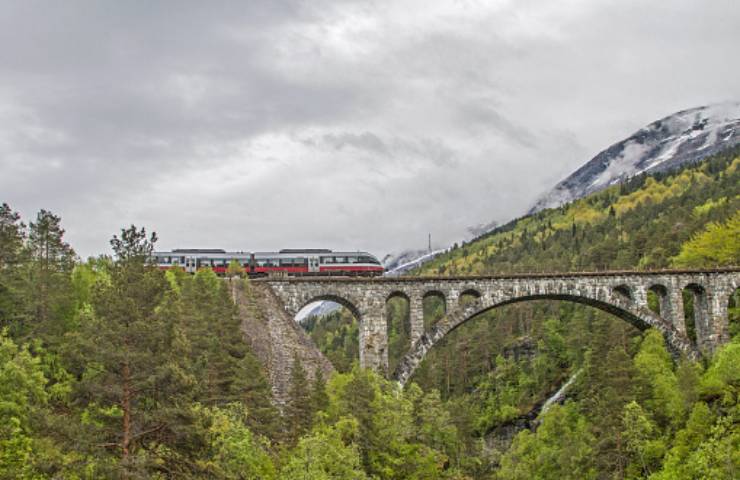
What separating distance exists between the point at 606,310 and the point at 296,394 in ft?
133

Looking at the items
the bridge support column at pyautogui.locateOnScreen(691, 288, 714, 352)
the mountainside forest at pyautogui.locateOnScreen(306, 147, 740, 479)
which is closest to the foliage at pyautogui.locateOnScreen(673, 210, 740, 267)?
the mountainside forest at pyautogui.locateOnScreen(306, 147, 740, 479)

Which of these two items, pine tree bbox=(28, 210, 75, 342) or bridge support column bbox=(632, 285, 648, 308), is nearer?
pine tree bbox=(28, 210, 75, 342)

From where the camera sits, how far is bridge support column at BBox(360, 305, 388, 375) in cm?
5634

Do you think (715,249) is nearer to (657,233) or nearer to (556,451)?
(657,233)

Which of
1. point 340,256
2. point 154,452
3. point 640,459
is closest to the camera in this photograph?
point 154,452

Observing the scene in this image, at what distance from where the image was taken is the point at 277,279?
56.7m

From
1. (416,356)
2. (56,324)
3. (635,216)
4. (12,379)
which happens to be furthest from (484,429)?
(635,216)

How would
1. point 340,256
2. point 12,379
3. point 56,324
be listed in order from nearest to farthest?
point 12,379 < point 56,324 < point 340,256

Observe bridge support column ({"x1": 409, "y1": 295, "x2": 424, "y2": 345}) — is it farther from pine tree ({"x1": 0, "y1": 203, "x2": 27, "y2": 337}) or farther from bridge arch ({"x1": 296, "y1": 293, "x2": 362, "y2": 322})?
pine tree ({"x1": 0, "y1": 203, "x2": 27, "y2": 337})

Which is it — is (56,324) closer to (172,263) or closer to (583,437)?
(172,263)

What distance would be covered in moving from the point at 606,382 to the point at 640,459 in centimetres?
541

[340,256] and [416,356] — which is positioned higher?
[340,256]

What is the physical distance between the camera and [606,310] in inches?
2621

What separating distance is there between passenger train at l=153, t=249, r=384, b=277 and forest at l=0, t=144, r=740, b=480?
8.04m
